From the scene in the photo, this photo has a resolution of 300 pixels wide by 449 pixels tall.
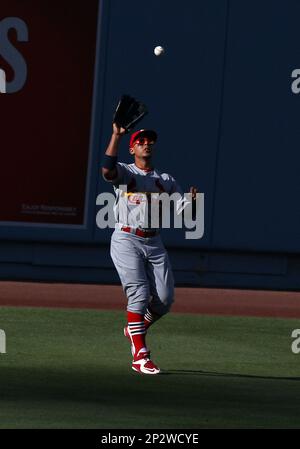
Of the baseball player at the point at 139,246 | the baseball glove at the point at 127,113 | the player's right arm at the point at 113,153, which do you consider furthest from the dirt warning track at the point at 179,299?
the baseball glove at the point at 127,113

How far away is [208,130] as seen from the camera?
20219mm

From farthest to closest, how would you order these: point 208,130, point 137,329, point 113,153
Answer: point 208,130 < point 137,329 < point 113,153

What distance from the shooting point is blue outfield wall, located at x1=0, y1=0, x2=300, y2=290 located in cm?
1986

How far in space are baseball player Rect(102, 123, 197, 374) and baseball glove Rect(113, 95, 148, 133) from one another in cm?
22

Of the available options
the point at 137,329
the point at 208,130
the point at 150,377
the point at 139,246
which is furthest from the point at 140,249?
the point at 208,130

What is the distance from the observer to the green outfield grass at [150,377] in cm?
862

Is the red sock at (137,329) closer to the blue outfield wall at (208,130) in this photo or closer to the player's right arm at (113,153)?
the player's right arm at (113,153)

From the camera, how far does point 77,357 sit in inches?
471

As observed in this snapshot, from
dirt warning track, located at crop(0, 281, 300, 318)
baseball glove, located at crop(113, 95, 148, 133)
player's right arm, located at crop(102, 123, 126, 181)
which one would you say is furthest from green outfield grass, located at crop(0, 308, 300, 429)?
baseball glove, located at crop(113, 95, 148, 133)

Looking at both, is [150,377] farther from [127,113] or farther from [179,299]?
[179,299]

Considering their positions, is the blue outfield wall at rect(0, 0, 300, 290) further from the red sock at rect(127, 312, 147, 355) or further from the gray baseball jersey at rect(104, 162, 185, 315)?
the red sock at rect(127, 312, 147, 355)

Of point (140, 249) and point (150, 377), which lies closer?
point (150, 377)

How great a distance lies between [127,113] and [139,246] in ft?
3.75
